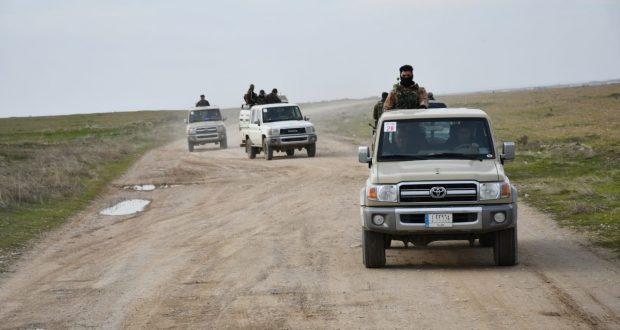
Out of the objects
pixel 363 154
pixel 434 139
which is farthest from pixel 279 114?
pixel 363 154

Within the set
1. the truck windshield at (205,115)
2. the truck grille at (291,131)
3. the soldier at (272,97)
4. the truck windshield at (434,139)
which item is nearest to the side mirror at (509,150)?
the truck windshield at (434,139)

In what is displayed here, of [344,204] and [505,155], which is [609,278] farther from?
[344,204]

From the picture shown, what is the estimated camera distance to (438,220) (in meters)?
10.9

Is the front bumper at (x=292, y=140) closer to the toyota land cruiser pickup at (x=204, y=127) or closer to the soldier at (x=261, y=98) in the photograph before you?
the soldier at (x=261, y=98)

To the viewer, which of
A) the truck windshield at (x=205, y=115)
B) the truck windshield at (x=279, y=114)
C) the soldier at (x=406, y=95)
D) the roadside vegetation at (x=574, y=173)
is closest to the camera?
the soldier at (x=406, y=95)

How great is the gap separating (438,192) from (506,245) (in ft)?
3.30

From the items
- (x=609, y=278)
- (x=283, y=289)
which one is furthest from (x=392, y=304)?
(x=609, y=278)

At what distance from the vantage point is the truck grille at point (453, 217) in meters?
10.9

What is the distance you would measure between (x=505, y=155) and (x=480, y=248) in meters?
1.76

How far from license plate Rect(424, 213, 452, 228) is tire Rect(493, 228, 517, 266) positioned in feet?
2.13

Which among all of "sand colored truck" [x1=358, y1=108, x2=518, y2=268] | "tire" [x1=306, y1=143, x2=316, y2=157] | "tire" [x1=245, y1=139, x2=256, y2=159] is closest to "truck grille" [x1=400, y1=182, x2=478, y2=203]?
"sand colored truck" [x1=358, y1=108, x2=518, y2=268]

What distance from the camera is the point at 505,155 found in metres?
11.7

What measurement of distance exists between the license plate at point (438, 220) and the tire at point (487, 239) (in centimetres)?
67

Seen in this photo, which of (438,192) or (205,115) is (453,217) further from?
(205,115)
